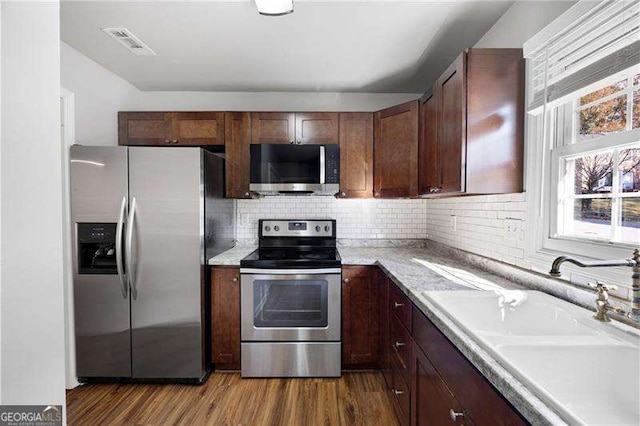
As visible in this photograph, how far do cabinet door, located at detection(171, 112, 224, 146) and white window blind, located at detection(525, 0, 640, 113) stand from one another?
2296 mm

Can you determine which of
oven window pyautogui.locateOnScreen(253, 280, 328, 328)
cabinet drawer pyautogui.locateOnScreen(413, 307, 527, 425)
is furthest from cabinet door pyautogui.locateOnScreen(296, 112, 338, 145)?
cabinet drawer pyautogui.locateOnScreen(413, 307, 527, 425)

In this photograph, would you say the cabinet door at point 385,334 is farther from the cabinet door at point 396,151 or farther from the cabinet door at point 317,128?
the cabinet door at point 317,128

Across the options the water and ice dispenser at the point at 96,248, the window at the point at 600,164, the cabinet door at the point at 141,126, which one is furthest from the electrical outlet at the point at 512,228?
the cabinet door at the point at 141,126

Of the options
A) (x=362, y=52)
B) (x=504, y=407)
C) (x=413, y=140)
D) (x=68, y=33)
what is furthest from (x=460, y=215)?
(x=68, y=33)

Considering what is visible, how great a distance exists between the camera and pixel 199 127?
8.84 feet

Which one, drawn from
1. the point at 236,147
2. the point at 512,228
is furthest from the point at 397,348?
the point at 236,147

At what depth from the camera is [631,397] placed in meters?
0.80

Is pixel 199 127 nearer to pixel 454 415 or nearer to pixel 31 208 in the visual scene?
pixel 31 208

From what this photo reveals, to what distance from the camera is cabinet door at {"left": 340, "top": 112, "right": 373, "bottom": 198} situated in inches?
106

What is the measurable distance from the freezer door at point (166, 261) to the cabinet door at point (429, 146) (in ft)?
5.38

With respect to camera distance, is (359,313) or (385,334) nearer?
(385,334)

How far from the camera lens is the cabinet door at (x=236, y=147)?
267 cm

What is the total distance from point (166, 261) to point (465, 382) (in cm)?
201

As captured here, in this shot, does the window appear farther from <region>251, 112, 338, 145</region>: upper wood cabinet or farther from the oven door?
<region>251, 112, 338, 145</region>: upper wood cabinet
